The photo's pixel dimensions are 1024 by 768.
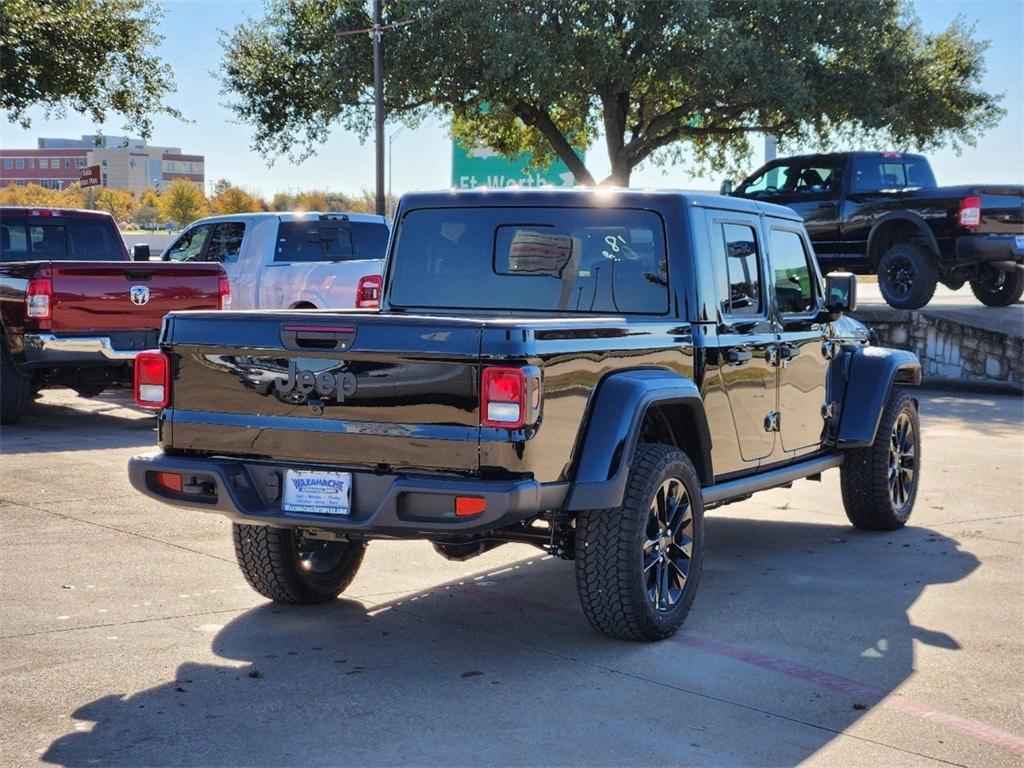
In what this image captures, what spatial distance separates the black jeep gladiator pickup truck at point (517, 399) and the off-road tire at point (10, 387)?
642 cm

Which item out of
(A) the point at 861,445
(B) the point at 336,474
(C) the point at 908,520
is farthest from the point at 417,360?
(C) the point at 908,520

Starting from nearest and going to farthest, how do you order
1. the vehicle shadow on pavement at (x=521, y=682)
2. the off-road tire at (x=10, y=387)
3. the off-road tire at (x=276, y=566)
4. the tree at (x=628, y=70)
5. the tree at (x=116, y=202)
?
the vehicle shadow on pavement at (x=521, y=682)
the off-road tire at (x=276, y=566)
the off-road tire at (x=10, y=387)
the tree at (x=628, y=70)
the tree at (x=116, y=202)

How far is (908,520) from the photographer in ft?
29.3

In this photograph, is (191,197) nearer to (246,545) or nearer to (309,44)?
(309,44)

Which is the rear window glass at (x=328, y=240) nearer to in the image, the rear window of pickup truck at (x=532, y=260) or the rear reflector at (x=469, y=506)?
the rear window of pickup truck at (x=532, y=260)

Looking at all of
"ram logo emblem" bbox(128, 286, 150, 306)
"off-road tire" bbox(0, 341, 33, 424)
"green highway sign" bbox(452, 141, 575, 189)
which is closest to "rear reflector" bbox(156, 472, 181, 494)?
"ram logo emblem" bbox(128, 286, 150, 306)

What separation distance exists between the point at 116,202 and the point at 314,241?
105 meters

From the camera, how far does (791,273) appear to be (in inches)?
305

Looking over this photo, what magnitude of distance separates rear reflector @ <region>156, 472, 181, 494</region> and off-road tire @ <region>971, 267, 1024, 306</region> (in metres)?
15.5

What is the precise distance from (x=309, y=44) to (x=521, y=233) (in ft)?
82.1

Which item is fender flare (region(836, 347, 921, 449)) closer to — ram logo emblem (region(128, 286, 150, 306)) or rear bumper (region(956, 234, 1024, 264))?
ram logo emblem (region(128, 286, 150, 306))

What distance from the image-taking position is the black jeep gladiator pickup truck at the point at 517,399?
17.0 feet

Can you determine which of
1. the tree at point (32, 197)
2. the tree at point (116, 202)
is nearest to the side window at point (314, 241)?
the tree at point (32, 197)

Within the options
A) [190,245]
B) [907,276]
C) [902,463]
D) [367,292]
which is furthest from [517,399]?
[907,276]
